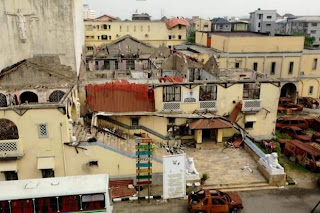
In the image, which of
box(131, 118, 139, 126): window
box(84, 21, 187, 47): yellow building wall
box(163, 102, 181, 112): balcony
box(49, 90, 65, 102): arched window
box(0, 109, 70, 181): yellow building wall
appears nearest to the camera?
box(0, 109, 70, 181): yellow building wall

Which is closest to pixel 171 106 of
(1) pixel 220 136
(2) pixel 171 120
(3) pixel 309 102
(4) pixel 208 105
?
(2) pixel 171 120

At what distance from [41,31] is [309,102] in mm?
31594

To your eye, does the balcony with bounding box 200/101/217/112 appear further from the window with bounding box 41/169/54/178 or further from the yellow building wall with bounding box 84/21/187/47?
the yellow building wall with bounding box 84/21/187/47

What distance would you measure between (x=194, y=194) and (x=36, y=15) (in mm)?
18206

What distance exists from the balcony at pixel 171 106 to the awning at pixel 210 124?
1.71 meters

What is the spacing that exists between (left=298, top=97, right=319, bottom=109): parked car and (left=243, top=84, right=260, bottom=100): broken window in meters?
15.9

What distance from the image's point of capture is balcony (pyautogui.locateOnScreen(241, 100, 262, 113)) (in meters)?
26.3

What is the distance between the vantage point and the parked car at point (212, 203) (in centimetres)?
1719

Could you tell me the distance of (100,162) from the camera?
782 inches

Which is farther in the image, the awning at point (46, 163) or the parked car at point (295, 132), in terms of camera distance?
the parked car at point (295, 132)

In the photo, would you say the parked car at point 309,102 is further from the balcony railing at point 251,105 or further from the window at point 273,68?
the balcony railing at point 251,105

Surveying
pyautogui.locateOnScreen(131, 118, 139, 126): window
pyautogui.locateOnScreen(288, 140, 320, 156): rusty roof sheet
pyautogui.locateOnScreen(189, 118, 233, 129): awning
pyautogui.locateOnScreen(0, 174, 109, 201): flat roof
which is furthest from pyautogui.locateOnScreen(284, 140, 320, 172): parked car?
pyautogui.locateOnScreen(0, 174, 109, 201): flat roof

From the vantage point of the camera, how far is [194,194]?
58.9 feet

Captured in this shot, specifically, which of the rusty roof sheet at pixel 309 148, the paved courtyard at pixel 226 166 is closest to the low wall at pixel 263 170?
the paved courtyard at pixel 226 166
